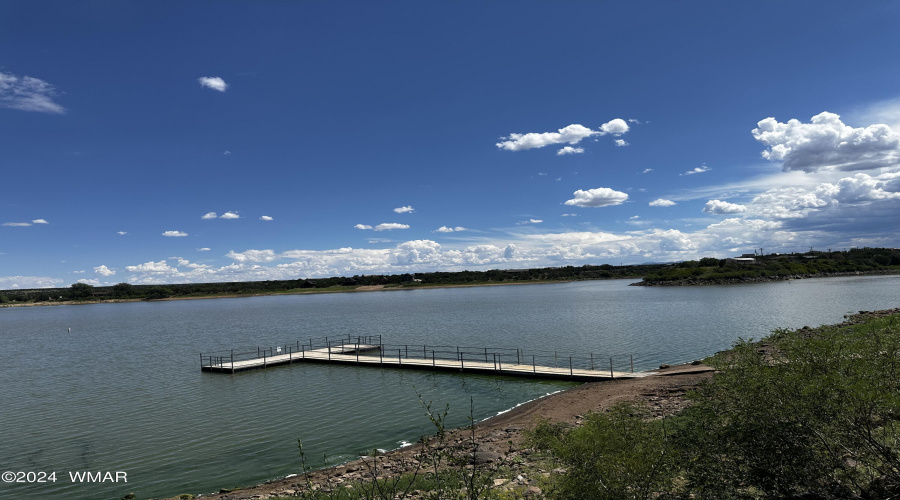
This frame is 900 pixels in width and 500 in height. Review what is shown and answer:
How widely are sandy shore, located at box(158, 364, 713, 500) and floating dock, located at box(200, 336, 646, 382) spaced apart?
2986mm

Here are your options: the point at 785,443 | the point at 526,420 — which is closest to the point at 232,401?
the point at 526,420

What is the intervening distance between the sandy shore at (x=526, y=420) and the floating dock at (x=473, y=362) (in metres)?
2.99

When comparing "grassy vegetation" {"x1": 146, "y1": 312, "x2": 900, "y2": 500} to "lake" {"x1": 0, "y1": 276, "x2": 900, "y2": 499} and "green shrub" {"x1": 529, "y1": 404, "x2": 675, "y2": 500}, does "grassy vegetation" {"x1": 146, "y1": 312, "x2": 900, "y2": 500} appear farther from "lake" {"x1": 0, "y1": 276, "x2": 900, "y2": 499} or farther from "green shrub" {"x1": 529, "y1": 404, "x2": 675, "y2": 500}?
"lake" {"x1": 0, "y1": 276, "x2": 900, "y2": 499}

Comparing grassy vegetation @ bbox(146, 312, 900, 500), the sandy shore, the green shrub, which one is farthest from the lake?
grassy vegetation @ bbox(146, 312, 900, 500)

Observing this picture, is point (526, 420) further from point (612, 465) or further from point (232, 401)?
point (232, 401)

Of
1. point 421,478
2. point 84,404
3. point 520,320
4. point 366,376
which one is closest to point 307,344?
point 366,376

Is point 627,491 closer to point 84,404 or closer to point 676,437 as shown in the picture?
point 676,437

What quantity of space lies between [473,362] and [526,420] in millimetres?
15090

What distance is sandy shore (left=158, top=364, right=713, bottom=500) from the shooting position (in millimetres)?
15727

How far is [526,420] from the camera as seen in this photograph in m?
23.0

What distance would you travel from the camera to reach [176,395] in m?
32.7

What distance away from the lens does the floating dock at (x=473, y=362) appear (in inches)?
1281

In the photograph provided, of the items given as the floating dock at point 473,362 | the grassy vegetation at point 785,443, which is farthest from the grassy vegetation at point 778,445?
the floating dock at point 473,362

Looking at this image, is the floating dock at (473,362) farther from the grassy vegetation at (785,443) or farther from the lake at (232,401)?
the grassy vegetation at (785,443)
